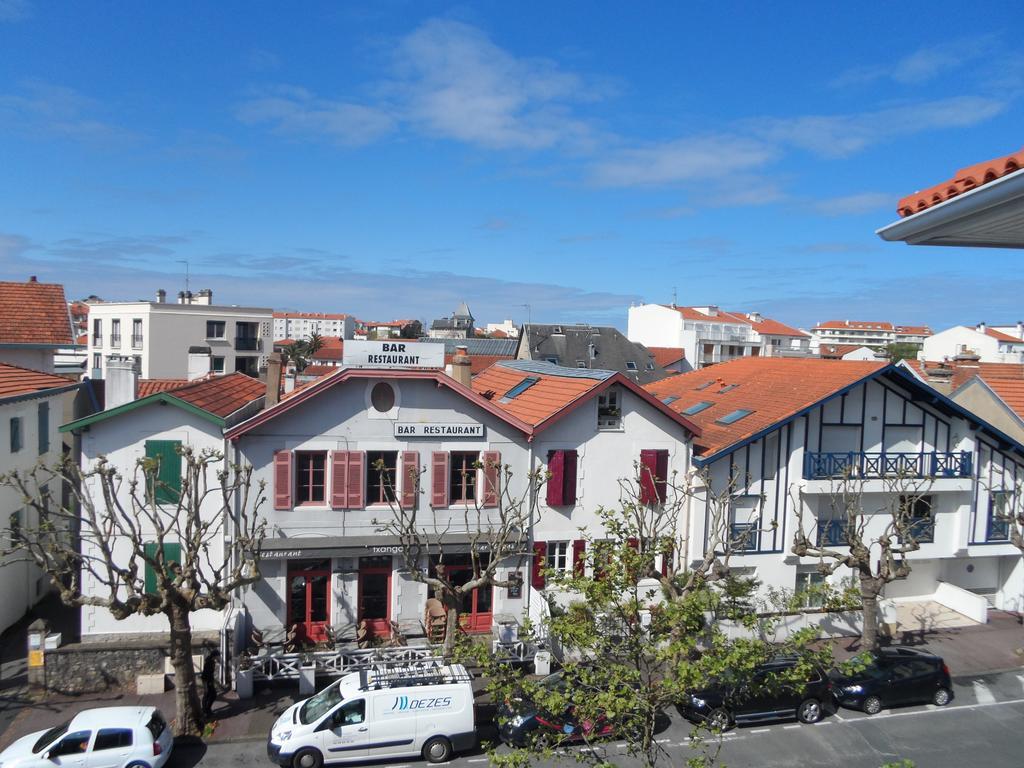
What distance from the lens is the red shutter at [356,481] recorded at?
22984 mm

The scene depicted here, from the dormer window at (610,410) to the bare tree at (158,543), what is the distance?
10.8 meters

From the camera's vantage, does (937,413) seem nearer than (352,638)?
No

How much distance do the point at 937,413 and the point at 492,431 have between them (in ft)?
52.3

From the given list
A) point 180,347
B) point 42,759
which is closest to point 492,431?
point 42,759

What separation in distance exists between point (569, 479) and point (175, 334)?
161ft

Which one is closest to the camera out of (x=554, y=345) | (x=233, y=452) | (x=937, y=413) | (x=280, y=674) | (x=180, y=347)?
(x=280, y=674)

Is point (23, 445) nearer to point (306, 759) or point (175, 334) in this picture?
point (306, 759)

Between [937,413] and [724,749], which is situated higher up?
[937,413]

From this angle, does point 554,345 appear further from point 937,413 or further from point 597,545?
point 597,545

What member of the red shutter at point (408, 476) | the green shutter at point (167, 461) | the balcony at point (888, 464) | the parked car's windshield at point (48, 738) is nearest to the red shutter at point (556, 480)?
the red shutter at point (408, 476)

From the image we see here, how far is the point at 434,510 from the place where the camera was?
2372 cm

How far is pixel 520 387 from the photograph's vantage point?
28.9m

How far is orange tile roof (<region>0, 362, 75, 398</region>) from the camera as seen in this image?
24.7 m

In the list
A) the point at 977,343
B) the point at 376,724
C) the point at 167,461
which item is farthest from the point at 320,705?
the point at 977,343
